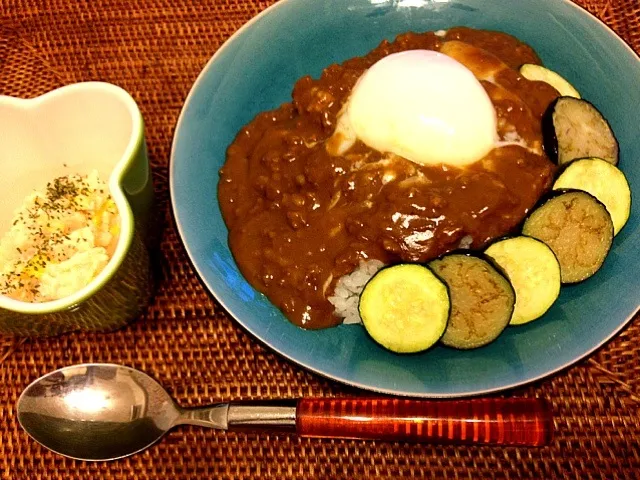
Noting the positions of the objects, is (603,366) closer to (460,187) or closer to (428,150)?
(460,187)

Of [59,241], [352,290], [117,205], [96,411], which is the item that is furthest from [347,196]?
[96,411]

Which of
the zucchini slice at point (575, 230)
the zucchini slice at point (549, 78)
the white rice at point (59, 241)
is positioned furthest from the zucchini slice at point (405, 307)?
the zucchini slice at point (549, 78)

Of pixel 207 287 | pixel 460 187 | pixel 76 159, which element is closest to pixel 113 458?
pixel 207 287

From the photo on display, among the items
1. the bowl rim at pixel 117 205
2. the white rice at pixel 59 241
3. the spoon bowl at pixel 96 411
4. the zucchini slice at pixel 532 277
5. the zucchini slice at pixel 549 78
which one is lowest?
the spoon bowl at pixel 96 411

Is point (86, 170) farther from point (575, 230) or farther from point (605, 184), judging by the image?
point (605, 184)

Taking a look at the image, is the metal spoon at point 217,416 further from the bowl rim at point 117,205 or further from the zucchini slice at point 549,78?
the zucchini slice at point 549,78

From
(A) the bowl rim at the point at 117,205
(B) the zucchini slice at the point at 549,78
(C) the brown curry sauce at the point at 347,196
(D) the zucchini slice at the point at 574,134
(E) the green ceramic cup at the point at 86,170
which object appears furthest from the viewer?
(B) the zucchini slice at the point at 549,78

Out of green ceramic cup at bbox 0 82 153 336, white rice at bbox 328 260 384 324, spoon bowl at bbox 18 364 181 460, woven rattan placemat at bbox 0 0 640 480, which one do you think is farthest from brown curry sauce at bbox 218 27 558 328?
spoon bowl at bbox 18 364 181 460
